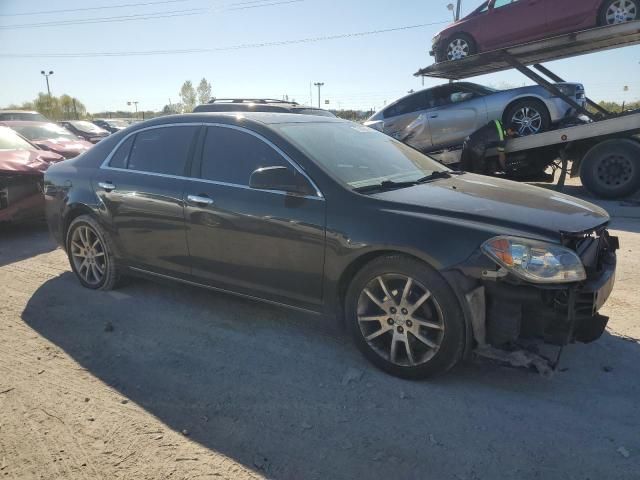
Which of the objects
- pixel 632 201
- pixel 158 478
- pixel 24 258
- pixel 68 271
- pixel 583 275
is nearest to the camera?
pixel 158 478

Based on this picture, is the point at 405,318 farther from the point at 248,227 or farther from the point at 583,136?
the point at 583,136

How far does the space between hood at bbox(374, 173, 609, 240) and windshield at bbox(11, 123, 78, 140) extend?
10075 mm

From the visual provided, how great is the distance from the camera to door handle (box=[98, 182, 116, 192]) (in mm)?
4539

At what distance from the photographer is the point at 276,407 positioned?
2.90m

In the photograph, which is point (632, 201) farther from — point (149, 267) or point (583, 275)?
point (149, 267)

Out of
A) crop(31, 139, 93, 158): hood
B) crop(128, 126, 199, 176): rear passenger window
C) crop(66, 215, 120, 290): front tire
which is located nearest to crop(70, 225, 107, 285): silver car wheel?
crop(66, 215, 120, 290): front tire

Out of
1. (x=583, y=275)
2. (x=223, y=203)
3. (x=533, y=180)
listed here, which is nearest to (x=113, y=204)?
(x=223, y=203)

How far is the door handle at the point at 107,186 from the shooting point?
14.9ft

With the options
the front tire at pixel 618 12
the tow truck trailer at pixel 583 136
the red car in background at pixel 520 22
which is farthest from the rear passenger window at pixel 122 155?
the front tire at pixel 618 12

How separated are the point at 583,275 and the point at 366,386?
139 centimetres

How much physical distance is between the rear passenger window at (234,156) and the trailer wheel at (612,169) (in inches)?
294

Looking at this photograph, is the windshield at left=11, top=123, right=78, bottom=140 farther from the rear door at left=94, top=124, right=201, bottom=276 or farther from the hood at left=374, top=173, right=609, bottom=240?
the hood at left=374, top=173, right=609, bottom=240

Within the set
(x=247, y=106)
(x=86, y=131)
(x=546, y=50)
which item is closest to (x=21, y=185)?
(x=247, y=106)

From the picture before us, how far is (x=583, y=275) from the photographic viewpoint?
9.25 feet
